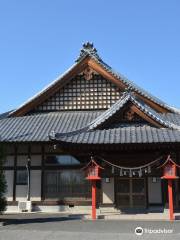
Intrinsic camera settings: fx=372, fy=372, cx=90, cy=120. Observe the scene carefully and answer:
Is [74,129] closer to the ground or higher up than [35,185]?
higher up

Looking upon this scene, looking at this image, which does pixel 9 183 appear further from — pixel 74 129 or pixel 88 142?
pixel 88 142

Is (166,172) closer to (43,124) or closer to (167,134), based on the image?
(167,134)

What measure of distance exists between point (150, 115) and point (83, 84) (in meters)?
6.37

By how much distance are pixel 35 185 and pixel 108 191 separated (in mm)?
4078

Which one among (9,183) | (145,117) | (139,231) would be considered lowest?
(139,231)

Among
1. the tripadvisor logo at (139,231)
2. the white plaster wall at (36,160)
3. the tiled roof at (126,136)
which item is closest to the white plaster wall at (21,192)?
the white plaster wall at (36,160)

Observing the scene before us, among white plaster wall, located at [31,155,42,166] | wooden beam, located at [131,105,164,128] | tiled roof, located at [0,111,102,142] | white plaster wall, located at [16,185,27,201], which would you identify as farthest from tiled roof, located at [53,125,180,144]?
white plaster wall, located at [16,185,27,201]

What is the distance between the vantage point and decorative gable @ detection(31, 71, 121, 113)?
2297 centimetres

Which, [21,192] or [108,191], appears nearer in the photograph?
[108,191]

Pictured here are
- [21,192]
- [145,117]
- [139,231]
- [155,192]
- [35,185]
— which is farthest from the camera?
[21,192]

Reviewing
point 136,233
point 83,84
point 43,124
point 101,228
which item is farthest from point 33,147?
point 136,233

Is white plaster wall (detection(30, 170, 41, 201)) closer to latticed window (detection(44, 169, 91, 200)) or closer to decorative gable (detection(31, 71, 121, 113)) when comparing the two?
latticed window (detection(44, 169, 91, 200))

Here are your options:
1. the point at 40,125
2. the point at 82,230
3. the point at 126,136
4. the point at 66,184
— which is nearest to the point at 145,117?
the point at 126,136

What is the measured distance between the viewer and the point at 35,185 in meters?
20.6
